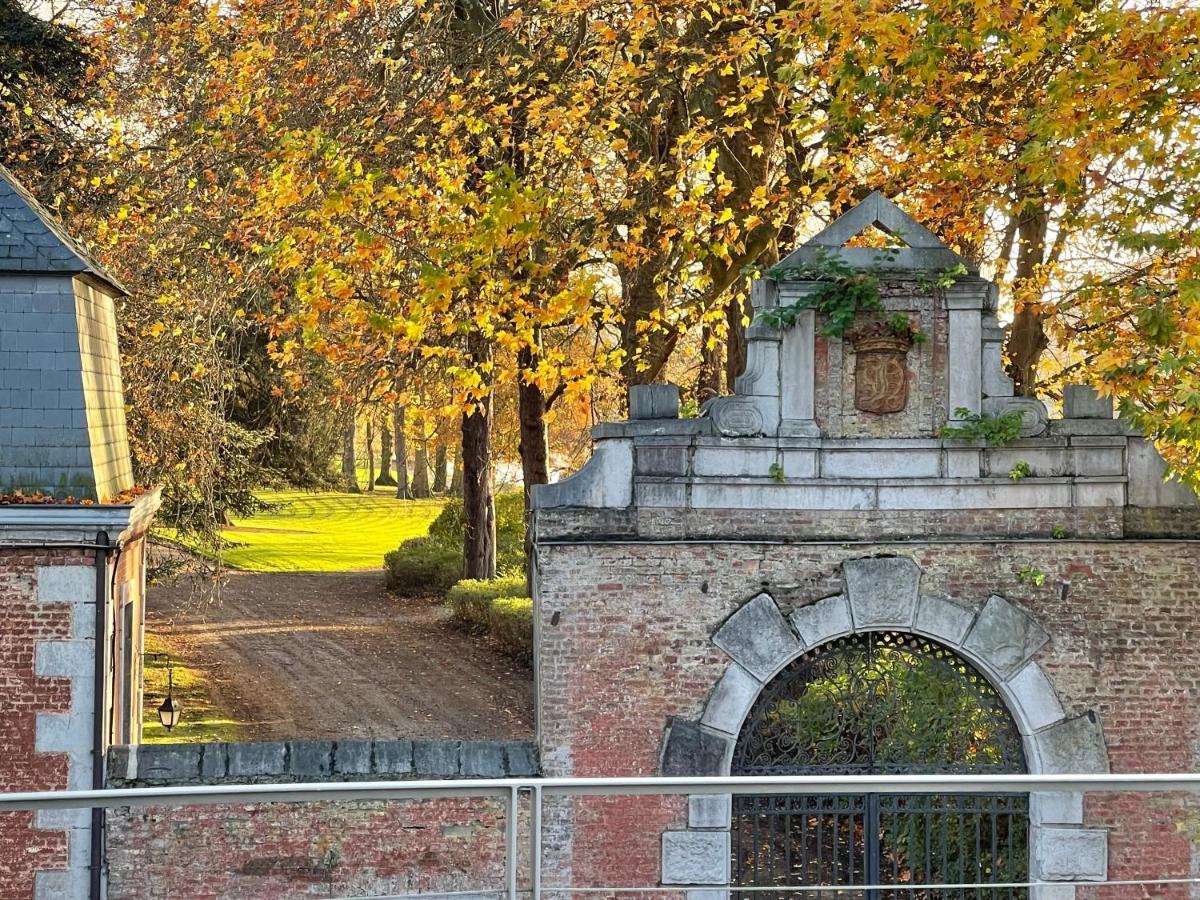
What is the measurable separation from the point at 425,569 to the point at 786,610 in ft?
68.6

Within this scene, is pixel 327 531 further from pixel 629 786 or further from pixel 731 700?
pixel 629 786

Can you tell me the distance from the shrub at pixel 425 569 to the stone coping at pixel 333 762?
63.4 ft

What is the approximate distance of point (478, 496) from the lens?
80.6 ft

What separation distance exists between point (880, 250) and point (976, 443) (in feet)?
4.67

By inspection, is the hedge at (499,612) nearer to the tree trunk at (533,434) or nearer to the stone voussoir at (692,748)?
the tree trunk at (533,434)

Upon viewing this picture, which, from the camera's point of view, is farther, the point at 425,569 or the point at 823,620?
the point at 425,569

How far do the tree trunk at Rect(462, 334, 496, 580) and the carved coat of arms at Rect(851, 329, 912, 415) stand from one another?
1369 centimetres

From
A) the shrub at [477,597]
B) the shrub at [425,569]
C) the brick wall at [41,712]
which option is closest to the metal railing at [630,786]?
the brick wall at [41,712]

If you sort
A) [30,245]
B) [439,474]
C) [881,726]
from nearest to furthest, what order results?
1. [881,726]
2. [30,245]
3. [439,474]

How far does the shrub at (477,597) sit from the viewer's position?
923 inches

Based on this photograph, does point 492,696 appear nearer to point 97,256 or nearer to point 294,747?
point 97,256

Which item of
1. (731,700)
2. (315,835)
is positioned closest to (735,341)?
(731,700)

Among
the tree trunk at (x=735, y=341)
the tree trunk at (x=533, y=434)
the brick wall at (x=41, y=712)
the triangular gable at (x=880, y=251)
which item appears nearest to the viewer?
the triangular gable at (x=880, y=251)

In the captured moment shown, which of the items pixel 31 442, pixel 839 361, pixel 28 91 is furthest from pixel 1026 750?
pixel 28 91
